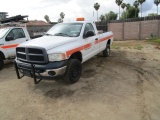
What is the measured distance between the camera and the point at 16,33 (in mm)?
7855

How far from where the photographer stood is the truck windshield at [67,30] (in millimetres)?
5591

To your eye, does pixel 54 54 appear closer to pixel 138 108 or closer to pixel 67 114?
pixel 67 114

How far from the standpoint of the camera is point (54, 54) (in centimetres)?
438

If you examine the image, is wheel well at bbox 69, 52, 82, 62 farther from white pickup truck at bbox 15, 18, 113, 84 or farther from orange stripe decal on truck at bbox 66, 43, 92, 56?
orange stripe decal on truck at bbox 66, 43, 92, 56

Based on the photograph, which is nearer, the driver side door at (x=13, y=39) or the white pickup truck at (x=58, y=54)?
the white pickup truck at (x=58, y=54)

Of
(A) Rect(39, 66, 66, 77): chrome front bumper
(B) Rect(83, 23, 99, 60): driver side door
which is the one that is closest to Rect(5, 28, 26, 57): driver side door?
(B) Rect(83, 23, 99, 60): driver side door

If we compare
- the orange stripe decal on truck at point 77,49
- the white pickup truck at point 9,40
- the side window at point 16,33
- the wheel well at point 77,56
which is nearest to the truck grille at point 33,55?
the orange stripe decal on truck at point 77,49

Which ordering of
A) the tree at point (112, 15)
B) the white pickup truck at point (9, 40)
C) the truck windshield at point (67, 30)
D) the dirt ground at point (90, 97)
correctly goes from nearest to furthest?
1. the dirt ground at point (90, 97)
2. the truck windshield at point (67, 30)
3. the white pickup truck at point (9, 40)
4. the tree at point (112, 15)

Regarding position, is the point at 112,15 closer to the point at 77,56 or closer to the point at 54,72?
the point at 77,56

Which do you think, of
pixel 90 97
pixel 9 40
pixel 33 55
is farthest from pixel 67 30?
pixel 9 40

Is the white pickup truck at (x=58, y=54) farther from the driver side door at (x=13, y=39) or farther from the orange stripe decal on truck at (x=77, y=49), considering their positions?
the driver side door at (x=13, y=39)

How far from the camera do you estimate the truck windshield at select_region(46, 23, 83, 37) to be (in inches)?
220

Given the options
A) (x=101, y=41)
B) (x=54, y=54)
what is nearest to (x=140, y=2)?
(x=101, y=41)

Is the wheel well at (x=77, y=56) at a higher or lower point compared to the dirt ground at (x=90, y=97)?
higher
